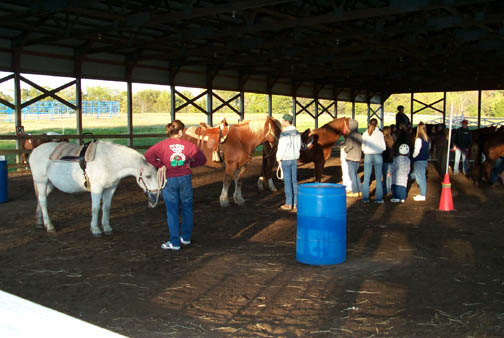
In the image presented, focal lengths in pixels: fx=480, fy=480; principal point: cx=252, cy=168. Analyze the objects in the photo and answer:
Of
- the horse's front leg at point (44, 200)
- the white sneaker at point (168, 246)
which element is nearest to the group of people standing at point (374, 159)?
the white sneaker at point (168, 246)

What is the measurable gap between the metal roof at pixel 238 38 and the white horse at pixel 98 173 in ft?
17.9

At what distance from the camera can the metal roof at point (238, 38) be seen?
1305cm

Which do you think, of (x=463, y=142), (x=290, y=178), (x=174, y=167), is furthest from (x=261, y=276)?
(x=463, y=142)

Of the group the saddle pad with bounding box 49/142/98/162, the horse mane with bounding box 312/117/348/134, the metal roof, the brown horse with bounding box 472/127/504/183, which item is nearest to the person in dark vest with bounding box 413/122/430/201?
the horse mane with bounding box 312/117/348/134

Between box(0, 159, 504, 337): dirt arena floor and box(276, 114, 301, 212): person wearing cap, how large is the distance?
0.65m

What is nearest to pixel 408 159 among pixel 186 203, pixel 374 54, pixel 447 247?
pixel 447 247

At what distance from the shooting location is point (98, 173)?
6926 mm

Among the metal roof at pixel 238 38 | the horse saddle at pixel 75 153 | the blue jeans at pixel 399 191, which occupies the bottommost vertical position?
the blue jeans at pixel 399 191

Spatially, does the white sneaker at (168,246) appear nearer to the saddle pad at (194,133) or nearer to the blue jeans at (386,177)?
the saddle pad at (194,133)

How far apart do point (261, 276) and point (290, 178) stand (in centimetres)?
426

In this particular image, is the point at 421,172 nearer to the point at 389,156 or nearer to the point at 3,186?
the point at 389,156

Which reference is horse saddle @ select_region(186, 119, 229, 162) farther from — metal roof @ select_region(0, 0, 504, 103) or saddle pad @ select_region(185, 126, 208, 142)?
metal roof @ select_region(0, 0, 504, 103)

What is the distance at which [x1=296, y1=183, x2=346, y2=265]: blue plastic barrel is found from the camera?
563 cm

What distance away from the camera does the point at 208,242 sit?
6953 millimetres
